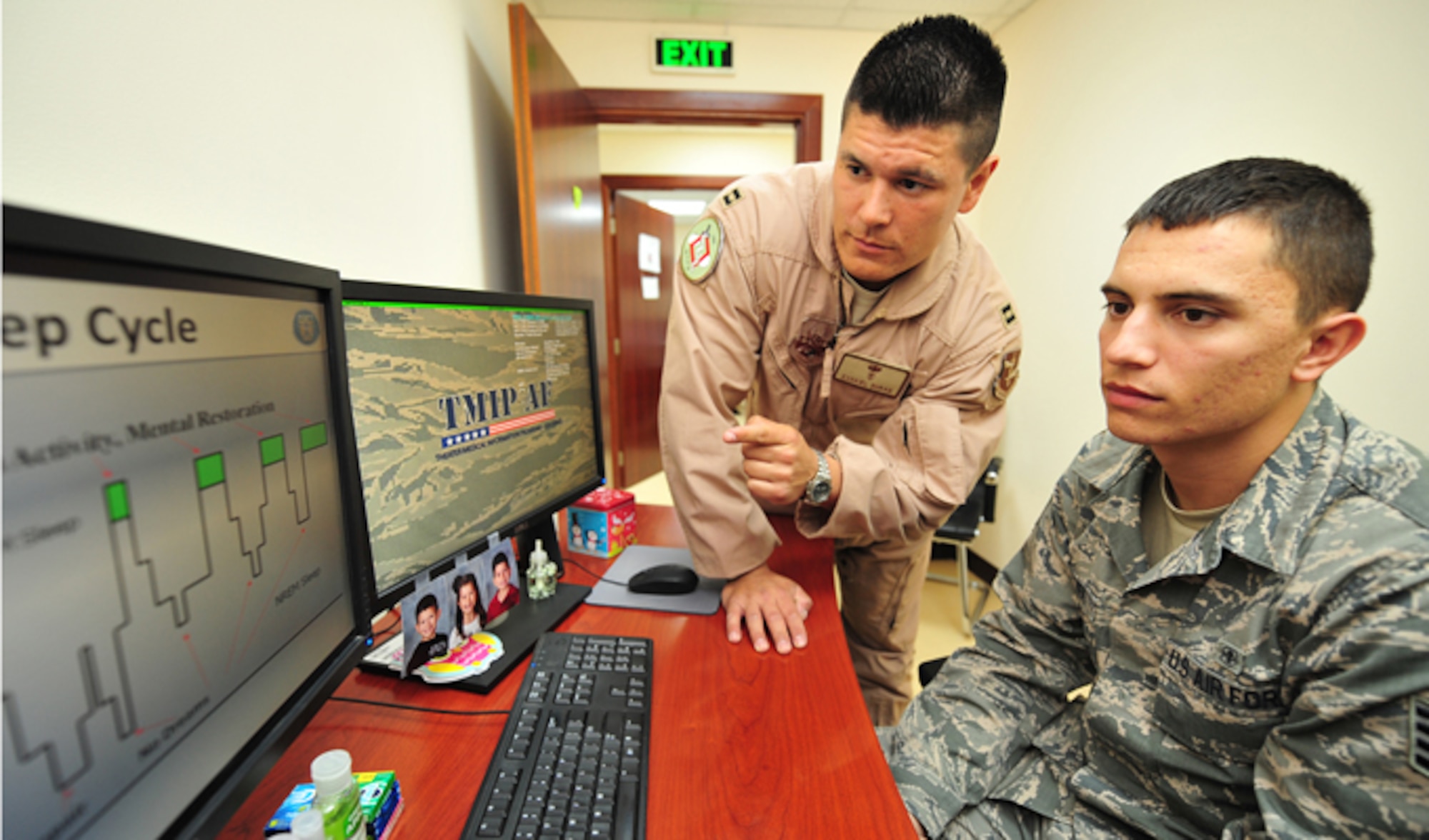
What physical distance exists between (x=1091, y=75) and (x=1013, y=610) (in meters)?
2.27

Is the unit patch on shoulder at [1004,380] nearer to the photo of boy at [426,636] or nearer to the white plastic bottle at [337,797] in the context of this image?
the photo of boy at [426,636]

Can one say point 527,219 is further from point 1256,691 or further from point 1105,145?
point 1105,145

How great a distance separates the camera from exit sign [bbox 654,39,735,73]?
2703 millimetres

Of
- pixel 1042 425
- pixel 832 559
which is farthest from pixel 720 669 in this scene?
pixel 1042 425

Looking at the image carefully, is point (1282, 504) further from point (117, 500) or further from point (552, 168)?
point (552, 168)

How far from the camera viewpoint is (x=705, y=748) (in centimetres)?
67

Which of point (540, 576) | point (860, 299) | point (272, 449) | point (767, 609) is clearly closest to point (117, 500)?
point (272, 449)

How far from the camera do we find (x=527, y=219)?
5.83 ft

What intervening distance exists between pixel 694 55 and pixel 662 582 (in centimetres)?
260

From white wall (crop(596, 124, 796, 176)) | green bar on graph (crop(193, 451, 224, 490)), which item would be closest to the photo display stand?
green bar on graph (crop(193, 451, 224, 490))

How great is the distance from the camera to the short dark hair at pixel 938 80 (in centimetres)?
93

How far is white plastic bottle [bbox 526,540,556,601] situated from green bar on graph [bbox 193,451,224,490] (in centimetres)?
57

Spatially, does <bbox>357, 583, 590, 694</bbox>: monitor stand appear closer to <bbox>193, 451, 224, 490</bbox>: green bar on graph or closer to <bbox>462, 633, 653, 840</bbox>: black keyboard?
<bbox>462, 633, 653, 840</bbox>: black keyboard

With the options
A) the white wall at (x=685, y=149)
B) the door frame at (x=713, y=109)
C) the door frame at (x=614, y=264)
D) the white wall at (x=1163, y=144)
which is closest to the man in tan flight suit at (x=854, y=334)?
the white wall at (x=1163, y=144)
